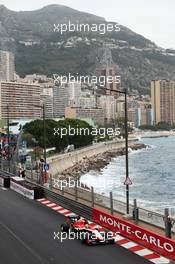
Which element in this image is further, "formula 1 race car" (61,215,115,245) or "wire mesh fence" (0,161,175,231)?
"wire mesh fence" (0,161,175,231)

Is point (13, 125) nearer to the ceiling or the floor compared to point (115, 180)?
nearer to the ceiling

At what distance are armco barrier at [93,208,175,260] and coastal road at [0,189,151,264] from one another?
2.98 feet

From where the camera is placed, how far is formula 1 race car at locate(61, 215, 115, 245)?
64.0 ft

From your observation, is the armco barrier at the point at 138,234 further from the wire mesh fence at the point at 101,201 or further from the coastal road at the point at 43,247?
the coastal road at the point at 43,247

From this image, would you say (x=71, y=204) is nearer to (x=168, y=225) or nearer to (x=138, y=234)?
(x=138, y=234)

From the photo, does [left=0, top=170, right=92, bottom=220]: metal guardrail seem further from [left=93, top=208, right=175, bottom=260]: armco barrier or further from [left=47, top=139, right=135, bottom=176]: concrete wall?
[left=47, top=139, right=135, bottom=176]: concrete wall

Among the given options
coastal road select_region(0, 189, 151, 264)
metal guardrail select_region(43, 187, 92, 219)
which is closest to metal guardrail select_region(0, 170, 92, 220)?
metal guardrail select_region(43, 187, 92, 219)

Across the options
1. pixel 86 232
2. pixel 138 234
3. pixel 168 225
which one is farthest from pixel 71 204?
pixel 168 225

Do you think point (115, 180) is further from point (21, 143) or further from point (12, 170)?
point (12, 170)

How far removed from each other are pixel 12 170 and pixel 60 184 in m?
14.8

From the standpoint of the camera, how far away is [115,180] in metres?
81.4

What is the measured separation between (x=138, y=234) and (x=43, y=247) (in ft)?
13.3

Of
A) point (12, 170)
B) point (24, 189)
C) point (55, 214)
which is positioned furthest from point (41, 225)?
point (12, 170)

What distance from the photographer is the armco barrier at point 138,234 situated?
17.5m
